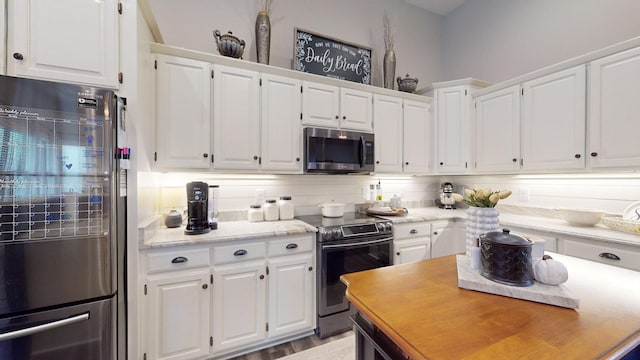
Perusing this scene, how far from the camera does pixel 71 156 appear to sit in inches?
48.1

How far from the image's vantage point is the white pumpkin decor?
934 millimetres

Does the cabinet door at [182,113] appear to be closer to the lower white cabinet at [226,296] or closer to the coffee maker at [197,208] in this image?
the coffee maker at [197,208]

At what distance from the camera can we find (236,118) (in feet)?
7.22

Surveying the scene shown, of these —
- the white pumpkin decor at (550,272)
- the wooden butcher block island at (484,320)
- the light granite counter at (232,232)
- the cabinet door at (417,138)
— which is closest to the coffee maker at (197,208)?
the light granite counter at (232,232)

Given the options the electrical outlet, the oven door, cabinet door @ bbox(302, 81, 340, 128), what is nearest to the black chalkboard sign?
cabinet door @ bbox(302, 81, 340, 128)

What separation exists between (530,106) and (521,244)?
7.56 ft

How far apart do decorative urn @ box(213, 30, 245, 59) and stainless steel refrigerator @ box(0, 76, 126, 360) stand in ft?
3.72

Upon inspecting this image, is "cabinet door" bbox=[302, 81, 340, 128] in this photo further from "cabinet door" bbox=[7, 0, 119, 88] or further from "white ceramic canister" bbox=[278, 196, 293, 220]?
"cabinet door" bbox=[7, 0, 119, 88]

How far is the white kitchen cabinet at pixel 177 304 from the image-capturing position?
64.9 inches

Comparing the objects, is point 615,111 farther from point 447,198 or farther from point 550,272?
point 550,272

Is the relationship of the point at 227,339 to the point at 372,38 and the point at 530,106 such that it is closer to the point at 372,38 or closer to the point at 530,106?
the point at 530,106

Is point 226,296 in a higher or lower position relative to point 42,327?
lower

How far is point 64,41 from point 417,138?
316 cm

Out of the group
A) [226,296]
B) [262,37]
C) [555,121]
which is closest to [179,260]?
[226,296]
